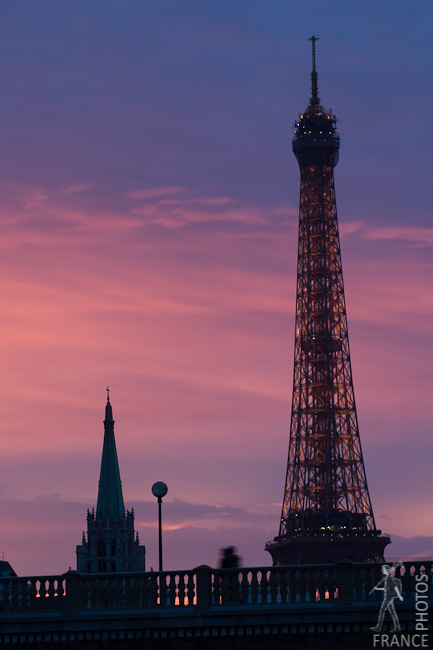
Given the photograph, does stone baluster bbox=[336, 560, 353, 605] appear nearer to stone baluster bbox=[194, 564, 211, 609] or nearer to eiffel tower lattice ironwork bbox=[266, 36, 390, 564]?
stone baluster bbox=[194, 564, 211, 609]

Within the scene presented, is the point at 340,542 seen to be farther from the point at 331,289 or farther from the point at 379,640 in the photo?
the point at 379,640

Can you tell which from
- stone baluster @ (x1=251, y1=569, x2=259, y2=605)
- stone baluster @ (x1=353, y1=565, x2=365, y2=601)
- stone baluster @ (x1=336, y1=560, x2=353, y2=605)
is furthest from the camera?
stone baluster @ (x1=251, y1=569, x2=259, y2=605)

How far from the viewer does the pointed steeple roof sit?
161 metres

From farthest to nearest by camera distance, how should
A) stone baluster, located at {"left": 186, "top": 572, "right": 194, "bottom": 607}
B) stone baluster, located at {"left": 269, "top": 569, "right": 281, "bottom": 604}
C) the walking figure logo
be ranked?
stone baluster, located at {"left": 186, "top": 572, "right": 194, "bottom": 607}
stone baluster, located at {"left": 269, "top": 569, "right": 281, "bottom": 604}
the walking figure logo

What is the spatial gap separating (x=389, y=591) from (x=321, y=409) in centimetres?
14991

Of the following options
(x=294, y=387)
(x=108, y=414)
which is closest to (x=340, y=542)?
(x=294, y=387)

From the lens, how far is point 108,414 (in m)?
165

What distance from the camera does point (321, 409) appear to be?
189375 mm

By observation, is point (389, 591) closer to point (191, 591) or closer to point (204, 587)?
point (204, 587)

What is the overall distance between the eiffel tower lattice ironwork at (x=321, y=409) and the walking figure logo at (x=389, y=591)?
13608cm

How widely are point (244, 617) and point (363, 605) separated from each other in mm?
3178
